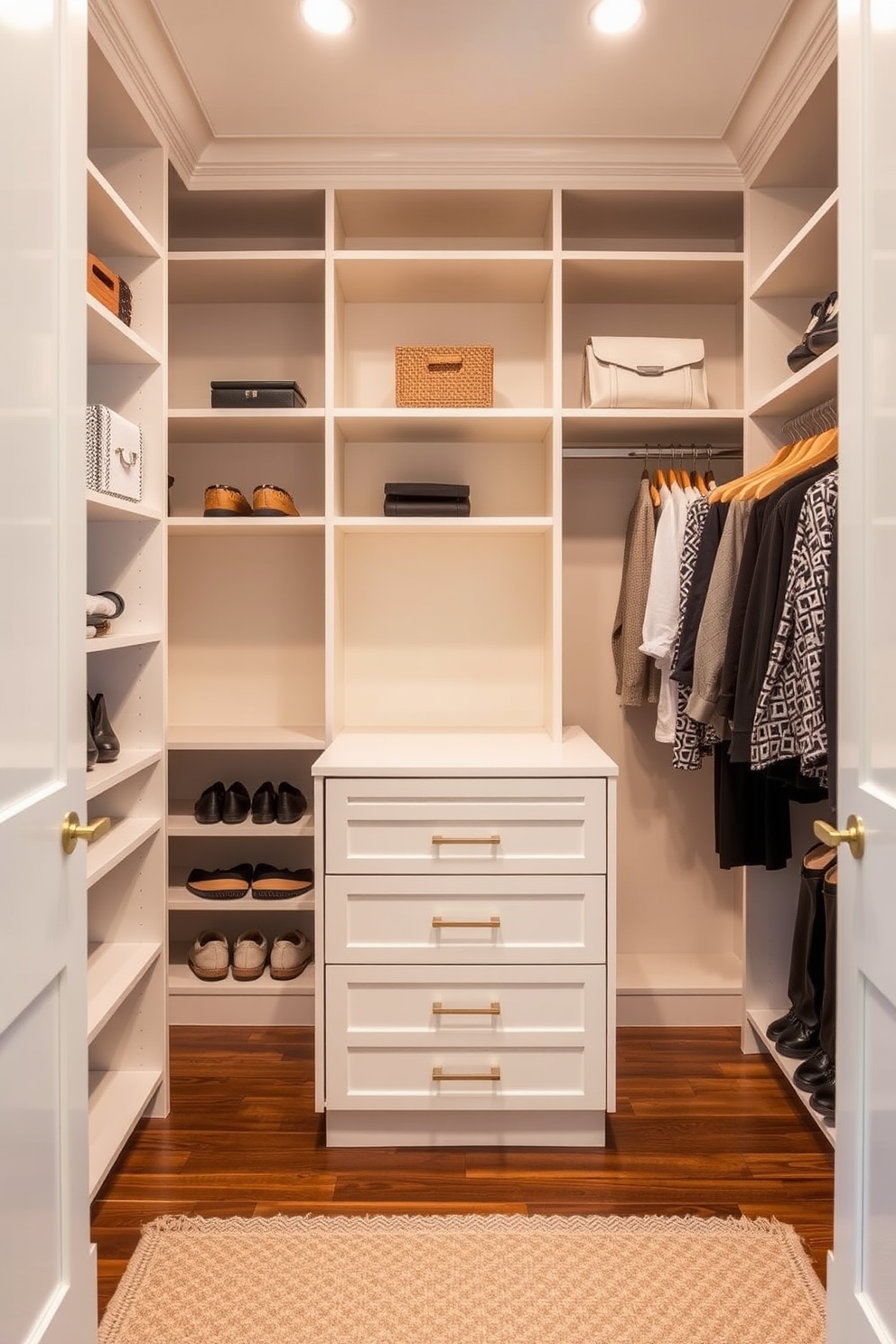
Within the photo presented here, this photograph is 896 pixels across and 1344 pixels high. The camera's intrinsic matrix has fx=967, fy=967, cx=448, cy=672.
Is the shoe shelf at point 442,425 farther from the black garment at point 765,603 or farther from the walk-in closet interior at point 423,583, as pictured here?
the black garment at point 765,603

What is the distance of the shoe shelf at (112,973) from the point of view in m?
1.98

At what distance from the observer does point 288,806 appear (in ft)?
9.30

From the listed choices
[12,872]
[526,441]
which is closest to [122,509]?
[12,872]

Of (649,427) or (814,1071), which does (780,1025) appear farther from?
(649,427)

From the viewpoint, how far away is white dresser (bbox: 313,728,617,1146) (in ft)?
7.09

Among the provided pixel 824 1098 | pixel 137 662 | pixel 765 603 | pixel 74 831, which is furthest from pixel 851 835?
pixel 137 662

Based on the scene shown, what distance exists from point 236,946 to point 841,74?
99.9 inches

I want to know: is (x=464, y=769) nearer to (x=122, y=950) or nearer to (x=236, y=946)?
(x=122, y=950)

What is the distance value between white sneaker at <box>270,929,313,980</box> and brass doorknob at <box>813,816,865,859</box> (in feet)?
6.44

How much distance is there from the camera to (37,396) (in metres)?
1.12

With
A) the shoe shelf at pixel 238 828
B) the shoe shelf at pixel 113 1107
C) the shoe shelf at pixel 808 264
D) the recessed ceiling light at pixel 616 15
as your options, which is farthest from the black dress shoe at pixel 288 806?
the recessed ceiling light at pixel 616 15

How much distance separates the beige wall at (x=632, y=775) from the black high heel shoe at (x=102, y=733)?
1.41 meters

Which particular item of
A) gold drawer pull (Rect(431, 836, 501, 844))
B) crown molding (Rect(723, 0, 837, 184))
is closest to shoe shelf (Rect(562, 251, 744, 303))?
crown molding (Rect(723, 0, 837, 184))

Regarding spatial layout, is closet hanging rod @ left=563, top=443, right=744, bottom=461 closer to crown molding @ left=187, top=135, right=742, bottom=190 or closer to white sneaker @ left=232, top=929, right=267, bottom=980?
crown molding @ left=187, top=135, right=742, bottom=190
